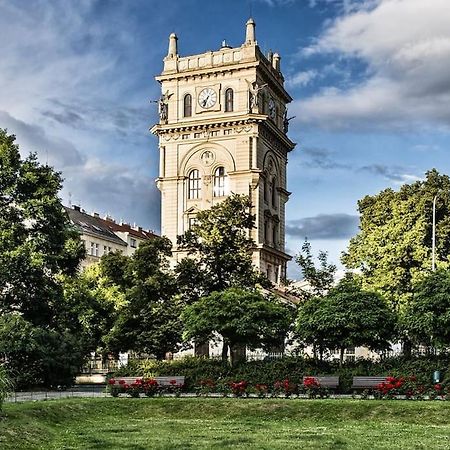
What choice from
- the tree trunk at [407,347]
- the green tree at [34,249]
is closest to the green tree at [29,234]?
the green tree at [34,249]

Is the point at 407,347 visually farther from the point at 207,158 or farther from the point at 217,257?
the point at 207,158

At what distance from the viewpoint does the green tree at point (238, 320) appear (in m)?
43.2

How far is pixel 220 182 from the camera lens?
80.9m

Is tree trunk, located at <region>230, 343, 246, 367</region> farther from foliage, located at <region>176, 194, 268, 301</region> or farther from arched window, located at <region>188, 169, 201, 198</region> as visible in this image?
arched window, located at <region>188, 169, 201, 198</region>

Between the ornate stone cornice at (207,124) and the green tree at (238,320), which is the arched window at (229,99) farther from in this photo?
the green tree at (238,320)

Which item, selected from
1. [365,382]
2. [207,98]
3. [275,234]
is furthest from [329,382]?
[275,234]

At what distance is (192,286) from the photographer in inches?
1965

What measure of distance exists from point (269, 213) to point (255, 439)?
196ft

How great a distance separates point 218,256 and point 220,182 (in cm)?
3244

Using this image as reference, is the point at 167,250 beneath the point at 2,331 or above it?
above

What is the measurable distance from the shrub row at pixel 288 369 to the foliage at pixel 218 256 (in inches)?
218

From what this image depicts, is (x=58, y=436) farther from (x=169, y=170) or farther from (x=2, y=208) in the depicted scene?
(x=169, y=170)

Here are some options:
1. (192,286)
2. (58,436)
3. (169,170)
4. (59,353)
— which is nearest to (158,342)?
(192,286)

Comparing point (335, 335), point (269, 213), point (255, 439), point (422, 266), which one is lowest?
point (255, 439)
